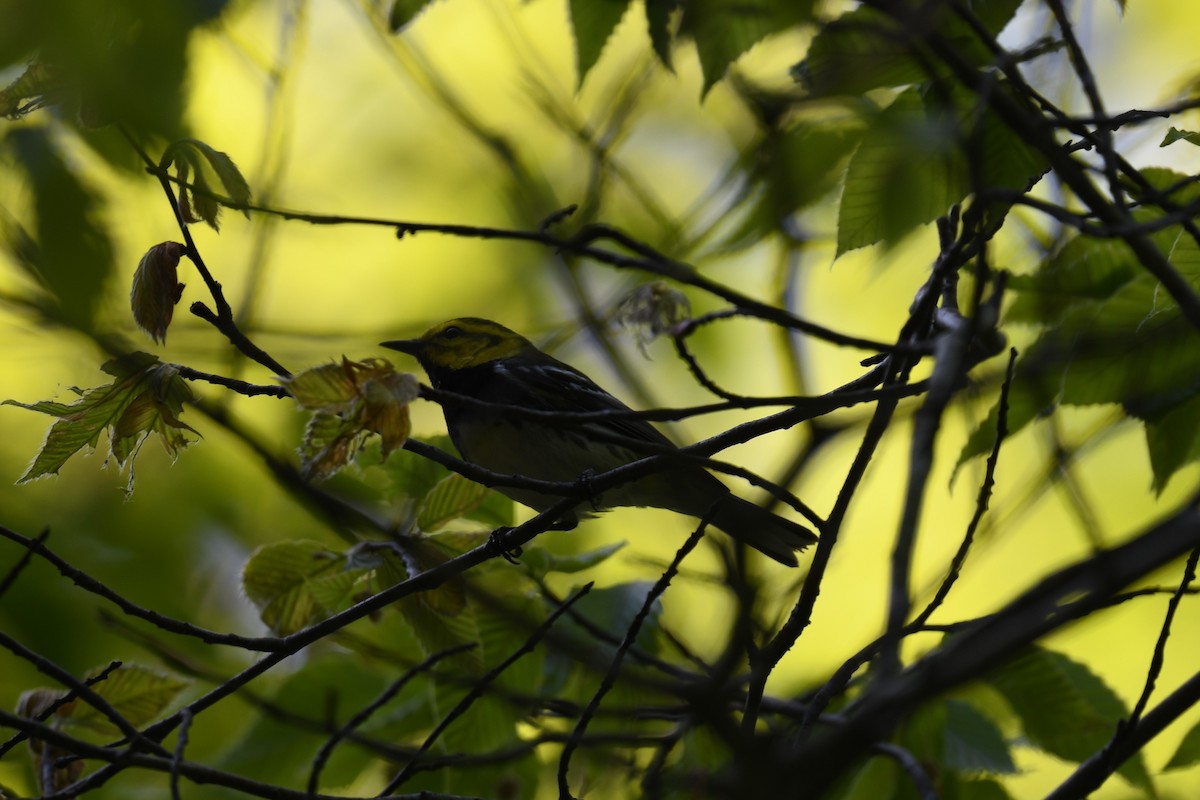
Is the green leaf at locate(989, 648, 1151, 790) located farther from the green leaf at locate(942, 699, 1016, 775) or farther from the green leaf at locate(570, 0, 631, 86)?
the green leaf at locate(570, 0, 631, 86)

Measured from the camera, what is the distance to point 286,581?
3459 millimetres

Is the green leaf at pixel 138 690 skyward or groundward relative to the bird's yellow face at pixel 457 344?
groundward

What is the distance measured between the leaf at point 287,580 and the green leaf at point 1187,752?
7.78 feet

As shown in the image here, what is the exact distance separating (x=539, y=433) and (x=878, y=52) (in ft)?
10.3

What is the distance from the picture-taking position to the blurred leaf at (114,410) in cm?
279

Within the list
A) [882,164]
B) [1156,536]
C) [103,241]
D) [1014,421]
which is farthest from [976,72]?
[103,241]

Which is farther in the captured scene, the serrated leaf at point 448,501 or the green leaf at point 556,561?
the green leaf at point 556,561

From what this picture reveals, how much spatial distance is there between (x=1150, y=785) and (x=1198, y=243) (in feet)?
5.64

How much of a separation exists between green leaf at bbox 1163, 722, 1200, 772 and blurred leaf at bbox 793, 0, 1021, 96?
1.90m

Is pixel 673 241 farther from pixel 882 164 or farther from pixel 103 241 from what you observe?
pixel 103 241

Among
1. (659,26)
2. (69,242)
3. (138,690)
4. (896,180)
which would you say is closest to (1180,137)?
(896,180)

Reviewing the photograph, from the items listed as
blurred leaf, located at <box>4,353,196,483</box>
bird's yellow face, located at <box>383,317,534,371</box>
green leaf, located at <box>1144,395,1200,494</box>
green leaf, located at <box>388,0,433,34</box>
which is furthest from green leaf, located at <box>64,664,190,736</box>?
green leaf, located at <box>1144,395,1200,494</box>

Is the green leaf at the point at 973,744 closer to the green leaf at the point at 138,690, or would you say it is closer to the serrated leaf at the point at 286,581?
the serrated leaf at the point at 286,581

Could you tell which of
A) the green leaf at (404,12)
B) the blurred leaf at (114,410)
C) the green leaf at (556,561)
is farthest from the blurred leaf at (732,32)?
the green leaf at (556,561)
